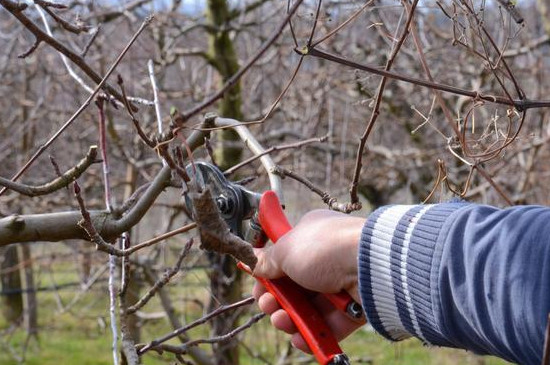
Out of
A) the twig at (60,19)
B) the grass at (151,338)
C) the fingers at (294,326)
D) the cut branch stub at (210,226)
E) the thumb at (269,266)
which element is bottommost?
the grass at (151,338)

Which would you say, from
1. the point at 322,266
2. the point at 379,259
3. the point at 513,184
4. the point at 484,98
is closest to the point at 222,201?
the point at 322,266

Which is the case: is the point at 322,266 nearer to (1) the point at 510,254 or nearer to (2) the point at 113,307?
(1) the point at 510,254

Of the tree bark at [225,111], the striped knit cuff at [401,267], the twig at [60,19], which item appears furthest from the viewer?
the tree bark at [225,111]

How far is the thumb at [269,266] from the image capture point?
1493 millimetres

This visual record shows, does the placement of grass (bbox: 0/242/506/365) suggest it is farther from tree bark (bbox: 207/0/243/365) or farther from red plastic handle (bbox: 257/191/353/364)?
red plastic handle (bbox: 257/191/353/364)

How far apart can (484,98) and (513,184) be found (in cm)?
471

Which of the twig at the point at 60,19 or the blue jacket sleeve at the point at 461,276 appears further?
the twig at the point at 60,19

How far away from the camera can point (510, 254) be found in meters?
1.15

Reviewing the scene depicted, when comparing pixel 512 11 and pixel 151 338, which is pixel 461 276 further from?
pixel 151 338

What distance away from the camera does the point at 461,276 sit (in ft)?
3.98

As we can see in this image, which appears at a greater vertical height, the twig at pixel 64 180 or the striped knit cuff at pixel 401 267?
the twig at pixel 64 180

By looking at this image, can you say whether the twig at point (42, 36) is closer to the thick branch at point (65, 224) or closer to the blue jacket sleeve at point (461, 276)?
the thick branch at point (65, 224)

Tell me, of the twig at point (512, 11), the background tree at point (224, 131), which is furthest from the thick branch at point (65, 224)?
the twig at point (512, 11)

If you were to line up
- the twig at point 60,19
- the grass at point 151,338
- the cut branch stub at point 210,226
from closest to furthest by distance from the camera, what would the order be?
the cut branch stub at point 210,226 → the twig at point 60,19 → the grass at point 151,338
